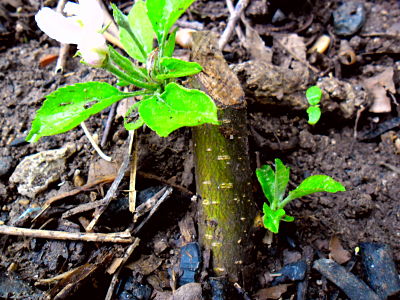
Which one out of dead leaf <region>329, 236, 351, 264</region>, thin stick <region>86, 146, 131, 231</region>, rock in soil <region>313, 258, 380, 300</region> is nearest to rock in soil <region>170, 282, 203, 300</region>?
thin stick <region>86, 146, 131, 231</region>

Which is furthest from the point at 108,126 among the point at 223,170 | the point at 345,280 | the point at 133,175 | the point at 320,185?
the point at 345,280

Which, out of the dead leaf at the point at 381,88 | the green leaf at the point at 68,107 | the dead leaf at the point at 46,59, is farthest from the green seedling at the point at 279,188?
the dead leaf at the point at 46,59

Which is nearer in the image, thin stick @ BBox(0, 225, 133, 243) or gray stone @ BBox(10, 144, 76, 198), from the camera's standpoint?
thin stick @ BBox(0, 225, 133, 243)

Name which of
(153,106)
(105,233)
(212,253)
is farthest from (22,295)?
(153,106)

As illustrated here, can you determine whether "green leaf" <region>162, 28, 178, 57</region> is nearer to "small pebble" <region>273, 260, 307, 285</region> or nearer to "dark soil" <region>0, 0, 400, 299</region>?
"dark soil" <region>0, 0, 400, 299</region>

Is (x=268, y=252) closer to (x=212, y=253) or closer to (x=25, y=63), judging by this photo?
(x=212, y=253)

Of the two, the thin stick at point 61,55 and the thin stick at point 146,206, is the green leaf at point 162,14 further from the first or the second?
the thin stick at point 61,55
